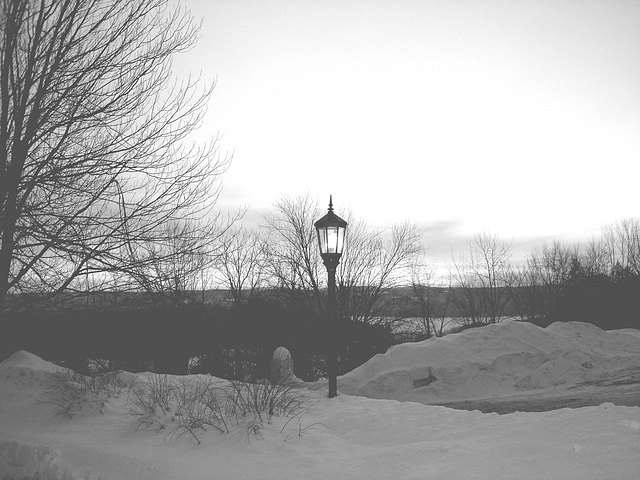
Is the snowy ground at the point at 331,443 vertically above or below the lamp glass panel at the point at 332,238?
below

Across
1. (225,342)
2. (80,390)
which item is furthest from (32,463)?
(225,342)

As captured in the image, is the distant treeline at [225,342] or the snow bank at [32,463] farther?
the distant treeline at [225,342]

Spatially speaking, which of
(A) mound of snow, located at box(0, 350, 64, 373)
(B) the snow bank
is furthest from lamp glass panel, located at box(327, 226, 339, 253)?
(A) mound of snow, located at box(0, 350, 64, 373)

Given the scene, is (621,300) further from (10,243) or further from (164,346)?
(10,243)

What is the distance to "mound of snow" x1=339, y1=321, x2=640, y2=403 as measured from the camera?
1418cm

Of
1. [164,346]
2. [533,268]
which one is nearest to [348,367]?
[164,346]

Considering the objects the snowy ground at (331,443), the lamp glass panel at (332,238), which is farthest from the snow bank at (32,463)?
the lamp glass panel at (332,238)

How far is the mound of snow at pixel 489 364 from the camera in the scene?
14.2 meters

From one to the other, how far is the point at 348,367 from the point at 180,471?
16.4 meters

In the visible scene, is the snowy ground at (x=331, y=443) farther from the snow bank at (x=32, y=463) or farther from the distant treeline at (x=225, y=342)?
the distant treeline at (x=225, y=342)

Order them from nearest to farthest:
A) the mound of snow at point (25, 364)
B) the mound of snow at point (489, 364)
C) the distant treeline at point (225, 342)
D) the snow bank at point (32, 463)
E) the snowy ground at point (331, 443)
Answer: the snowy ground at point (331, 443) → the snow bank at point (32, 463) → the mound of snow at point (25, 364) → the distant treeline at point (225, 342) → the mound of snow at point (489, 364)

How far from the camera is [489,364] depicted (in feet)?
48.9

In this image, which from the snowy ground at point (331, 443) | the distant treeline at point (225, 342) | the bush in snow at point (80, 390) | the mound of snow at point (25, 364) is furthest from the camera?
the distant treeline at point (225, 342)

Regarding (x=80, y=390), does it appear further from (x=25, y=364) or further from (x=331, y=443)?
(x=331, y=443)
